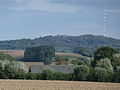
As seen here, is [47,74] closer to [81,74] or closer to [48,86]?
[81,74]

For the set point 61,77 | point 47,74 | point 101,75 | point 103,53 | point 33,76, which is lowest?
point 61,77

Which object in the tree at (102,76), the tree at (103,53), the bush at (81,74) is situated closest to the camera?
the tree at (102,76)

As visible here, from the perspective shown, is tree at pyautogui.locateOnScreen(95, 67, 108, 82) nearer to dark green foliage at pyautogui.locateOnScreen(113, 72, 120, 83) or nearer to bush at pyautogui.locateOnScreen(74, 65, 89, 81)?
dark green foliage at pyautogui.locateOnScreen(113, 72, 120, 83)

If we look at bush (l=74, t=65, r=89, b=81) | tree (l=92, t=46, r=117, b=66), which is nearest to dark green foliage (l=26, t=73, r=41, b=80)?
bush (l=74, t=65, r=89, b=81)

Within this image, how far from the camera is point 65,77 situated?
60.3 meters

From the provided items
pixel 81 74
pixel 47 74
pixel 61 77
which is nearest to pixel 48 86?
pixel 61 77

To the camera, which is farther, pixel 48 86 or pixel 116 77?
pixel 116 77

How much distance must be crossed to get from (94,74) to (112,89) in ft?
72.5

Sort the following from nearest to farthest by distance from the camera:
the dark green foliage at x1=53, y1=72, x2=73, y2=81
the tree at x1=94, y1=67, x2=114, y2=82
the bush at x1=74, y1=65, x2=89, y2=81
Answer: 1. the dark green foliage at x1=53, y1=72, x2=73, y2=81
2. the tree at x1=94, y1=67, x2=114, y2=82
3. the bush at x1=74, y1=65, x2=89, y2=81

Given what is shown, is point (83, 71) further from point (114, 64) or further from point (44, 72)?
point (114, 64)

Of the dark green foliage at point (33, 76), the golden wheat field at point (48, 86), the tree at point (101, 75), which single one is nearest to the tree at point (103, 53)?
the tree at point (101, 75)

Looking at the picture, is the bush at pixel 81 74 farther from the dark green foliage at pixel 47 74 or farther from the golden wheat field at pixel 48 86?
the golden wheat field at pixel 48 86

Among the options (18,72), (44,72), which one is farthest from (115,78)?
(18,72)

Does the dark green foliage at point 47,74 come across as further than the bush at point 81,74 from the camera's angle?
No
